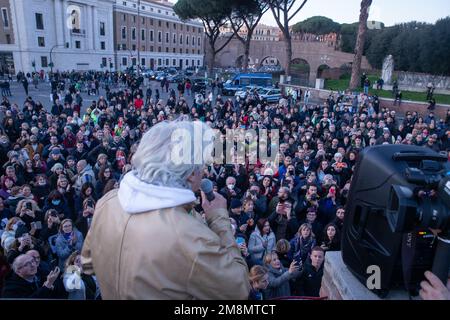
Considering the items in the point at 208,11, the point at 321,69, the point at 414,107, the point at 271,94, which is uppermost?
the point at 208,11

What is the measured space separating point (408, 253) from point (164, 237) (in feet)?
3.32

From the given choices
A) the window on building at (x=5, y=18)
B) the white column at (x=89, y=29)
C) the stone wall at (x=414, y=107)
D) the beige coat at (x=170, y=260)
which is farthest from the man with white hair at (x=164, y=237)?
the white column at (x=89, y=29)

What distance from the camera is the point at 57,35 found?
4172cm

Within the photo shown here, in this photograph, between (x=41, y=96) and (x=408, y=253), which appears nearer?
(x=408, y=253)

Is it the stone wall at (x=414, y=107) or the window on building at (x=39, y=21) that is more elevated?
the window on building at (x=39, y=21)

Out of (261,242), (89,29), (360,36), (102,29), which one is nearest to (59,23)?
(89,29)

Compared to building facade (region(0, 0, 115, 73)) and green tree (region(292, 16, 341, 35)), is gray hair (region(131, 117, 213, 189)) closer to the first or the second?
building facade (region(0, 0, 115, 73))

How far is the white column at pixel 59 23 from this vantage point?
41.3 meters

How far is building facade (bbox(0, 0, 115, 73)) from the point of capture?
127 ft

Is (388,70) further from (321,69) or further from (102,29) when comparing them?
(102,29)

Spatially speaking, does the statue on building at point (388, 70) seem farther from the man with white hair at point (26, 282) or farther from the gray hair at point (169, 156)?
the gray hair at point (169, 156)

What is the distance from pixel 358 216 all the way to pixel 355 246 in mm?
159

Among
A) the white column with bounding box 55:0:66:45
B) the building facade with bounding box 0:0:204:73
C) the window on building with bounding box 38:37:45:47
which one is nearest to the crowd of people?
the building facade with bounding box 0:0:204:73
